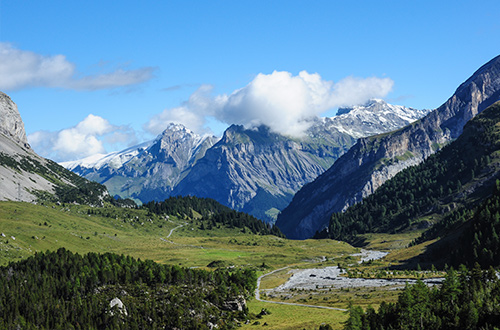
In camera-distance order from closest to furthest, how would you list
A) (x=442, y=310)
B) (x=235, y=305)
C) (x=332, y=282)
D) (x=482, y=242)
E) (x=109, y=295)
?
(x=442, y=310), (x=109, y=295), (x=235, y=305), (x=332, y=282), (x=482, y=242)

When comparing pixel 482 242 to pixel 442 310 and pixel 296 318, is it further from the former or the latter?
pixel 296 318

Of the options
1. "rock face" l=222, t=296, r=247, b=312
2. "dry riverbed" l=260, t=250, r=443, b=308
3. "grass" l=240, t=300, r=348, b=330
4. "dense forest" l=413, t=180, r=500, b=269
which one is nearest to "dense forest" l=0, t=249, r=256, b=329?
"rock face" l=222, t=296, r=247, b=312

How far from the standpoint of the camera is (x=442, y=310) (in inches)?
3688

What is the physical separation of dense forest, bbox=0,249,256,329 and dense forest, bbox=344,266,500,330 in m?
36.0

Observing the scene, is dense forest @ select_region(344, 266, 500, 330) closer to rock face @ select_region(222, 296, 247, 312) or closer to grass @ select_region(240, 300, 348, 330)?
grass @ select_region(240, 300, 348, 330)

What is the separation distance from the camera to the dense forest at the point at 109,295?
330 feet

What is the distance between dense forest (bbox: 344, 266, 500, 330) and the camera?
285ft

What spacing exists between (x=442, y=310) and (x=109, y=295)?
71.3 metres

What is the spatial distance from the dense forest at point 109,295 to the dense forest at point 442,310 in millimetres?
36016

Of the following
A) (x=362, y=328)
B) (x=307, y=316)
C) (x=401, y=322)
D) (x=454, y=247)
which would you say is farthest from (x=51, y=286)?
(x=454, y=247)

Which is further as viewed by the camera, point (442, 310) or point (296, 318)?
point (296, 318)

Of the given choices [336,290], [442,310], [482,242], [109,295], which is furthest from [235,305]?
[482,242]

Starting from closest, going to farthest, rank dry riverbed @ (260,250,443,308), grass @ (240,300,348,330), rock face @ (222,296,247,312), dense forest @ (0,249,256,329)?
1. dense forest @ (0,249,256,329)
2. grass @ (240,300,348,330)
3. rock face @ (222,296,247,312)
4. dry riverbed @ (260,250,443,308)

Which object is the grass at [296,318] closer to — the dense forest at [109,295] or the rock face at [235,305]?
the rock face at [235,305]
